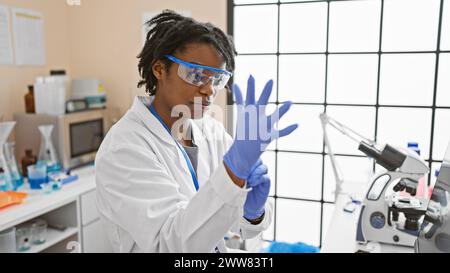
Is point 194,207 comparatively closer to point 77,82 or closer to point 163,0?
point 163,0

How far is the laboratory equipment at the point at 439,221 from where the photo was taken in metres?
0.57

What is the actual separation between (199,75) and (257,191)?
0.84ft

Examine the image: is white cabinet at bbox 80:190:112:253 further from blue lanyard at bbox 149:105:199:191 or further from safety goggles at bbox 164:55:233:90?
safety goggles at bbox 164:55:233:90

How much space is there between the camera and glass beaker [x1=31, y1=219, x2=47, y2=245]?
185cm

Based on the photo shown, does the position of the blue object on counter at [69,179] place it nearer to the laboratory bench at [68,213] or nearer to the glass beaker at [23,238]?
the laboratory bench at [68,213]

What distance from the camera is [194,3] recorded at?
7.38 ft

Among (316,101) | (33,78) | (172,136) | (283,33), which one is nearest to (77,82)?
(33,78)

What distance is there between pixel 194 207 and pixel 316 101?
68.6 inches

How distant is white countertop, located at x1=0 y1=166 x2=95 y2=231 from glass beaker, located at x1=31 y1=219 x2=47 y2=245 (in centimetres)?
18

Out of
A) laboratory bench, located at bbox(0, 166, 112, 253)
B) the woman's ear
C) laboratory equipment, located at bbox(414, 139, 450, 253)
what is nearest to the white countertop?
laboratory bench, located at bbox(0, 166, 112, 253)

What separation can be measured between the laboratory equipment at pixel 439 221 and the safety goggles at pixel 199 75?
43cm

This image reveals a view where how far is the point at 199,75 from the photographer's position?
713 mm

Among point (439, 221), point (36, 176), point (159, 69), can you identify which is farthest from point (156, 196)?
point (36, 176)

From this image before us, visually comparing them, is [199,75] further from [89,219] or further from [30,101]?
[30,101]
